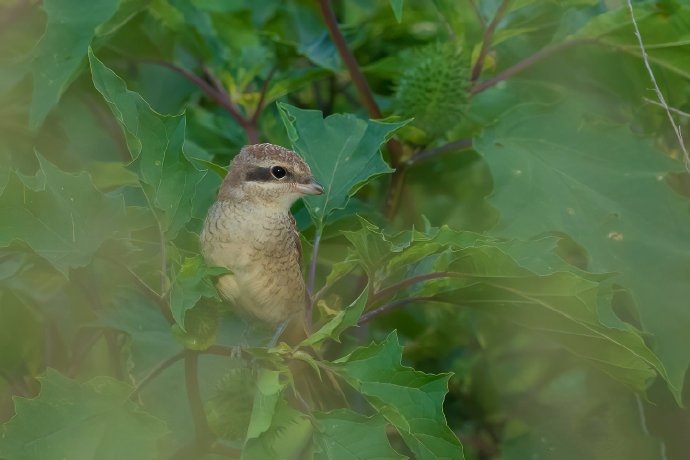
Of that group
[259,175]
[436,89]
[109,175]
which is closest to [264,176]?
[259,175]

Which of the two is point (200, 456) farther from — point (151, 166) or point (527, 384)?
point (527, 384)

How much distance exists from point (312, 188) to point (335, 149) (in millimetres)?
148

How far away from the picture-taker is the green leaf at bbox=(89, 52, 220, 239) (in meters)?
2.72

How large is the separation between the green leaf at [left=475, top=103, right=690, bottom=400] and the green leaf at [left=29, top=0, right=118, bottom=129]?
1.28 meters

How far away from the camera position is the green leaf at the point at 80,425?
8.62 feet

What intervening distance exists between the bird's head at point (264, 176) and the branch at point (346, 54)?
308 mm

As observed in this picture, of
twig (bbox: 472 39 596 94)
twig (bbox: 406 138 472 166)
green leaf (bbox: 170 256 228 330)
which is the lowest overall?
twig (bbox: 406 138 472 166)

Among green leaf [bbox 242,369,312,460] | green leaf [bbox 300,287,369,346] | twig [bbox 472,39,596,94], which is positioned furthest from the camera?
twig [bbox 472,39,596,94]

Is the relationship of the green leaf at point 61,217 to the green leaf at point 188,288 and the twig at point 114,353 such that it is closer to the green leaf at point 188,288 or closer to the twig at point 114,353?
the green leaf at point 188,288

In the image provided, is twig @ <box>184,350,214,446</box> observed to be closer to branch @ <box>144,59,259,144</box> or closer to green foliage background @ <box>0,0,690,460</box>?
green foliage background @ <box>0,0,690,460</box>

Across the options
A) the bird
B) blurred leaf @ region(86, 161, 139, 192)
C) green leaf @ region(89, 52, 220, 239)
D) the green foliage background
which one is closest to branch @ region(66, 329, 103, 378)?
the green foliage background

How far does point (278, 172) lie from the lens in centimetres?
383

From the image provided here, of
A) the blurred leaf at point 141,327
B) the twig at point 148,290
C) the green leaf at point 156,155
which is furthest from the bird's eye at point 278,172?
the twig at point 148,290

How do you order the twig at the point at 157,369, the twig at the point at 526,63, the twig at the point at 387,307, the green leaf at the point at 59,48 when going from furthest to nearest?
the twig at the point at 526,63 → the green leaf at the point at 59,48 → the twig at the point at 387,307 → the twig at the point at 157,369
